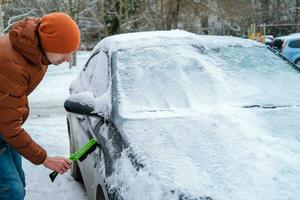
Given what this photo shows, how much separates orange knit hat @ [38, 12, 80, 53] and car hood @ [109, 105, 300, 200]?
646mm

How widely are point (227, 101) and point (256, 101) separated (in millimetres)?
217

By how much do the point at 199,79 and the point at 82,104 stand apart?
863 millimetres

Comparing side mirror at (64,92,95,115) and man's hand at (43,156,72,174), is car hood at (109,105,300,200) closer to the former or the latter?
man's hand at (43,156,72,174)

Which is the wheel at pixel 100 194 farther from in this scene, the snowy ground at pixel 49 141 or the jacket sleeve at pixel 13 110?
the snowy ground at pixel 49 141

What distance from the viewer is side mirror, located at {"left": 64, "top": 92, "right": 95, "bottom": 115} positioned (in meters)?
3.33

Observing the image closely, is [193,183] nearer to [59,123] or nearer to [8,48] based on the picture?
[8,48]

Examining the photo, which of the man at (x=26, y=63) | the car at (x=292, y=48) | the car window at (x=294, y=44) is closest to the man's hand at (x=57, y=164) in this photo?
the man at (x=26, y=63)

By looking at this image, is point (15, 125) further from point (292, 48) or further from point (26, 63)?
point (292, 48)

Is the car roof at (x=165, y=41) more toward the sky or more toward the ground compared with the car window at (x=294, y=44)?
more toward the sky

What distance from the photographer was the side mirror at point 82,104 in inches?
131

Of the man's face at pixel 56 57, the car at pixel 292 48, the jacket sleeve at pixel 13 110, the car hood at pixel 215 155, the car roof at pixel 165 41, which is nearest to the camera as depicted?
the car hood at pixel 215 155

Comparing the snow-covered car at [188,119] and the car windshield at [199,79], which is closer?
the snow-covered car at [188,119]

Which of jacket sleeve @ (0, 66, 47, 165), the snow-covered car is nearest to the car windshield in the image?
the snow-covered car

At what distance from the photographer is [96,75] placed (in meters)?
4.11
